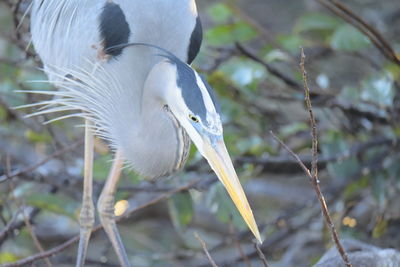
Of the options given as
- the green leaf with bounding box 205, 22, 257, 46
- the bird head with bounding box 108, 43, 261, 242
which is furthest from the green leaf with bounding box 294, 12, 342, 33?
the bird head with bounding box 108, 43, 261, 242

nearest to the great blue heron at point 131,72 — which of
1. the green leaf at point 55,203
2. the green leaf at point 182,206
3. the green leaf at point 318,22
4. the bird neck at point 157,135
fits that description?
the bird neck at point 157,135

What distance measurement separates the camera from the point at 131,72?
2326mm

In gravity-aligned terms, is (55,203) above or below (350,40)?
below

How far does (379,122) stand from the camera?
10.5 ft

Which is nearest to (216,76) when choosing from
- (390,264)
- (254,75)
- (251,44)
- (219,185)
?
(254,75)

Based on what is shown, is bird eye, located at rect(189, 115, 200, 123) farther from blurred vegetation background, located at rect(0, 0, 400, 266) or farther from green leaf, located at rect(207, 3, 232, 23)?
green leaf, located at rect(207, 3, 232, 23)

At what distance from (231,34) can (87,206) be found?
1019 mm

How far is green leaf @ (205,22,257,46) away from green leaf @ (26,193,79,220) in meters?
0.94

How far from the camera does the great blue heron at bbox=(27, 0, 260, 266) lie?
2148 mm

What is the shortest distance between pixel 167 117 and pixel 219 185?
30.4 inches

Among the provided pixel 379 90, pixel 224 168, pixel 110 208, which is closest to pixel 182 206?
pixel 110 208

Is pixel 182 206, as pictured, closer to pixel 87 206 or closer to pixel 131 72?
pixel 87 206

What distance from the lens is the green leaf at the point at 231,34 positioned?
3258mm

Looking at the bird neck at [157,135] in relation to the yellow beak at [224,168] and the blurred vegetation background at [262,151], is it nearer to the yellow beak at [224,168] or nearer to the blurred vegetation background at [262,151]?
the yellow beak at [224,168]
